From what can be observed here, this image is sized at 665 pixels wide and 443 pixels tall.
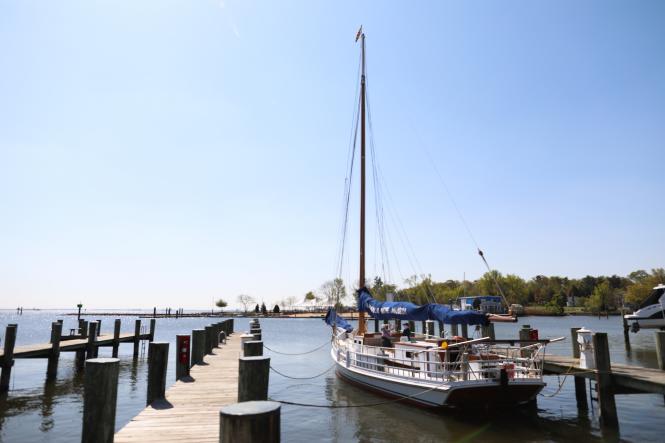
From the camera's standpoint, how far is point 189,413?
9047mm

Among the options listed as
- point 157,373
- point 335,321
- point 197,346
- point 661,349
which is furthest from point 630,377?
point 335,321

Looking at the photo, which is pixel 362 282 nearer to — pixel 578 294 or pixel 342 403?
pixel 342 403

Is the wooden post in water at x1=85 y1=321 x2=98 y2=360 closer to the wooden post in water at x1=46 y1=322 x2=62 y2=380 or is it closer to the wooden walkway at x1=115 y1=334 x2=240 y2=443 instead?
the wooden post in water at x1=46 y1=322 x2=62 y2=380

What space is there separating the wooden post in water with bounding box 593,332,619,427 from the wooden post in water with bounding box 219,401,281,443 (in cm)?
1416

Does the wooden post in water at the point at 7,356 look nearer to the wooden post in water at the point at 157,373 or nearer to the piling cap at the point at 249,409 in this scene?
the wooden post in water at the point at 157,373

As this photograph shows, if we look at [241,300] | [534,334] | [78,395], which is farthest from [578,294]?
[78,395]

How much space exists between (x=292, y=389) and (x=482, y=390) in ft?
35.3

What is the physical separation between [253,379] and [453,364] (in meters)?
9.34

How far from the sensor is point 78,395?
1939 cm

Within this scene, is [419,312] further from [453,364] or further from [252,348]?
[252,348]

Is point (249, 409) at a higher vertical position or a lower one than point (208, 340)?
higher

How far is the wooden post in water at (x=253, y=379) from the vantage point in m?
6.80

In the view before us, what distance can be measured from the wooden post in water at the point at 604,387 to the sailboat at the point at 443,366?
1.84 meters

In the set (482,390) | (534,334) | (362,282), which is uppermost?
A: (362,282)
